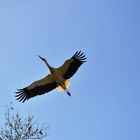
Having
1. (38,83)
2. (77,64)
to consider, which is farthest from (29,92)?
(77,64)

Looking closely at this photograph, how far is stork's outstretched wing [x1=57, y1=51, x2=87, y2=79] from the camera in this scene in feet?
74.7

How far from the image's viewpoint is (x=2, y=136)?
2211 centimetres

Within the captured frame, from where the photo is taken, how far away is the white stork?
22656 millimetres

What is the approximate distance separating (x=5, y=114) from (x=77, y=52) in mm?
2993

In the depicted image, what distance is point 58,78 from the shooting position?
22656 millimetres

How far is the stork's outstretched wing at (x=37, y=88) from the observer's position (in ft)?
76.1

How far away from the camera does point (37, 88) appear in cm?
2356

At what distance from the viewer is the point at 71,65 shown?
22875mm

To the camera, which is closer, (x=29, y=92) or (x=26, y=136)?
(x=26, y=136)

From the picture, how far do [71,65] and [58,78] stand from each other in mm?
610

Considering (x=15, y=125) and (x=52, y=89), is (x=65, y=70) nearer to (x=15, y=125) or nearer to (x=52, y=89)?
(x=52, y=89)

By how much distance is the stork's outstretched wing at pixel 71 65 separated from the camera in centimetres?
2277

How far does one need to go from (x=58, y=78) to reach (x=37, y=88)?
1.19m

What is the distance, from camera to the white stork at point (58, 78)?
22.7 m
